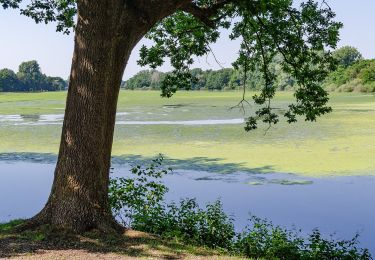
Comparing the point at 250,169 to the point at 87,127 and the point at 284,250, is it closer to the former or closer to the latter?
the point at 284,250

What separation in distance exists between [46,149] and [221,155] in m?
7.20

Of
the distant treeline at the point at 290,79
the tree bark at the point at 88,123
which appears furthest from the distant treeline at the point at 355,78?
the tree bark at the point at 88,123

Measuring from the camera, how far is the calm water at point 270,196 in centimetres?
1064

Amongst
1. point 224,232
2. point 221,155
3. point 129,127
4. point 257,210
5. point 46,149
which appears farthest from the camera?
point 129,127

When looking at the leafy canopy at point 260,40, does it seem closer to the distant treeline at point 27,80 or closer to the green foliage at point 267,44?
the green foliage at point 267,44

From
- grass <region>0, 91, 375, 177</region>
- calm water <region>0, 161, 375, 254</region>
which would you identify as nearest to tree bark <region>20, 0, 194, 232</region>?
calm water <region>0, 161, 375, 254</region>

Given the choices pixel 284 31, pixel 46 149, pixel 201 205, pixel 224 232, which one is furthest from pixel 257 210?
pixel 46 149

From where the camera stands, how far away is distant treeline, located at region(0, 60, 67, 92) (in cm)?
10812

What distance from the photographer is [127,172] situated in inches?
595

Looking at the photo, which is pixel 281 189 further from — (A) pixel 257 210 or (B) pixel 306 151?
(B) pixel 306 151

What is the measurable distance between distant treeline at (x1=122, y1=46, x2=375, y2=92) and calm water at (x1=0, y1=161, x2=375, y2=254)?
3416 cm

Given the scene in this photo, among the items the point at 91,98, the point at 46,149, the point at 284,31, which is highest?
the point at 284,31

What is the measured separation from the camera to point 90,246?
6.08 meters

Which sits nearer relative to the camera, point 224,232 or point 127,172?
point 224,232
